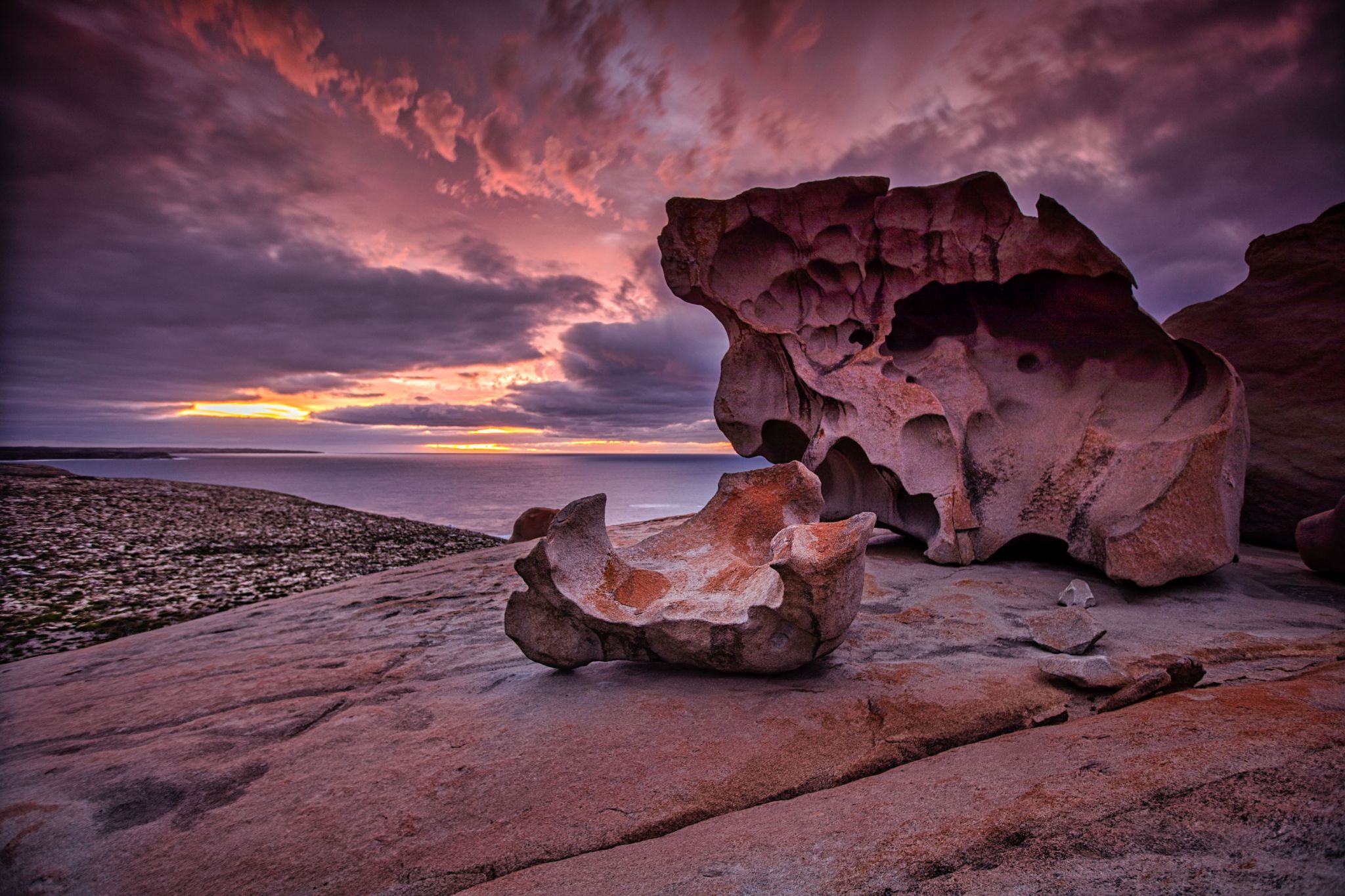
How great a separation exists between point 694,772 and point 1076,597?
3236mm

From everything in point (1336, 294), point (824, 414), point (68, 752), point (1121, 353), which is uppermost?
point (1336, 294)

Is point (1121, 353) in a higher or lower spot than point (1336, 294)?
lower

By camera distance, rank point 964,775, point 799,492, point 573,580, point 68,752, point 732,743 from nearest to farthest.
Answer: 1. point 964,775
2. point 732,743
3. point 68,752
4. point 573,580
5. point 799,492

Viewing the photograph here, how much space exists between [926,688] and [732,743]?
0.95m

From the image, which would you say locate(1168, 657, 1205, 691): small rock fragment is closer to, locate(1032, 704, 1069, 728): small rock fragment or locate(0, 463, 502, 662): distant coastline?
locate(1032, 704, 1069, 728): small rock fragment

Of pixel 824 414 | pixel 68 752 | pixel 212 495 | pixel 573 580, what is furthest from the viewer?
pixel 212 495

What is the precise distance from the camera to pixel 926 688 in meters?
2.48

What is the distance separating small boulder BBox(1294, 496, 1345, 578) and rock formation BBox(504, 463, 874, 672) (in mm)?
4148

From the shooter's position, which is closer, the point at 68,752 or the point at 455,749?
the point at 455,749

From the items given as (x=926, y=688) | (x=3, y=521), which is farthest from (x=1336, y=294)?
(x=3, y=521)

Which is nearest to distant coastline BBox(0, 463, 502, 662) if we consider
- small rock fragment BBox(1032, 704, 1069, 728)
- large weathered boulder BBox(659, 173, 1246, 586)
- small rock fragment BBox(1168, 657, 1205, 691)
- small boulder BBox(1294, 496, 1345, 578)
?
large weathered boulder BBox(659, 173, 1246, 586)

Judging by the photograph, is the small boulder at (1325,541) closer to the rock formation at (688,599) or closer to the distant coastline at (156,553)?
the rock formation at (688,599)

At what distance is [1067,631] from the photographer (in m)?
2.98

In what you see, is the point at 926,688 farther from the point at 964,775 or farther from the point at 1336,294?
the point at 1336,294
